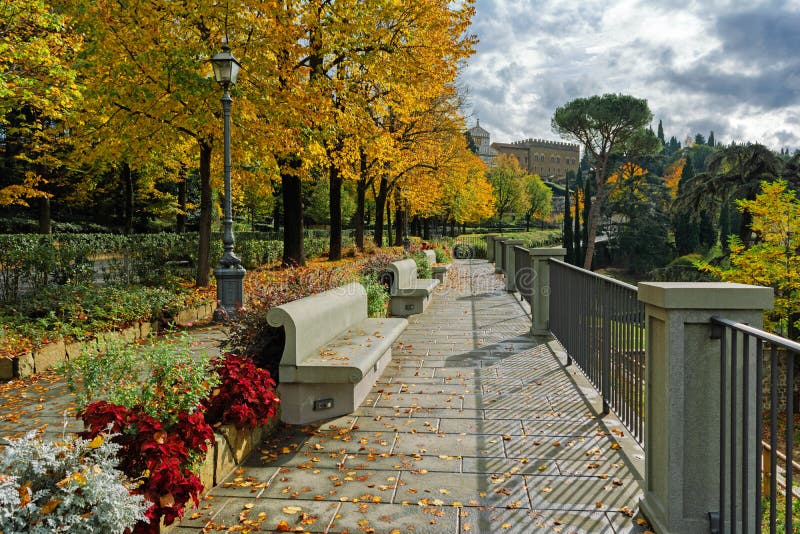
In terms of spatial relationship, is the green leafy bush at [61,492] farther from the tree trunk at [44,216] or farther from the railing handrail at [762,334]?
the tree trunk at [44,216]

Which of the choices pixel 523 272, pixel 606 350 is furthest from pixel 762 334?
pixel 523 272

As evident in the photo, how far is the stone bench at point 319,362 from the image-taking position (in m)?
4.79

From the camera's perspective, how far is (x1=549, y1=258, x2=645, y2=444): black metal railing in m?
4.45

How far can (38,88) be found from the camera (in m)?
12.7

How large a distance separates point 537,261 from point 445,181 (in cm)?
1972

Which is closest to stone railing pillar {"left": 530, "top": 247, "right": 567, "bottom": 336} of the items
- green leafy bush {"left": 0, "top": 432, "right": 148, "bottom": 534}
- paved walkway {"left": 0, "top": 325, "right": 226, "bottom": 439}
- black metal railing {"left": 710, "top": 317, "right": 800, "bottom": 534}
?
paved walkway {"left": 0, "top": 325, "right": 226, "bottom": 439}

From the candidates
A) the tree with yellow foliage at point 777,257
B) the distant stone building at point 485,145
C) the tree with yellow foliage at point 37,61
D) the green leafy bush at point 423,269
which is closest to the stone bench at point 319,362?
the tree with yellow foliage at point 37,61

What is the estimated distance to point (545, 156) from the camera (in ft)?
529

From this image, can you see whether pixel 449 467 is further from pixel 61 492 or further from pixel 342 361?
pixel 61 492

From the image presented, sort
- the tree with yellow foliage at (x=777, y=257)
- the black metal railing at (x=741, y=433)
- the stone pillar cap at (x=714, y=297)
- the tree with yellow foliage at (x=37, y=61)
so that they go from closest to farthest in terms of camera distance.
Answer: the black metal railing at (x=741, y=433), the stone pillar cap at (x=714, y=297), the tree with yellow foliage at (x=37, y=61), the tree with yellow foliage at (x=777, y=257)

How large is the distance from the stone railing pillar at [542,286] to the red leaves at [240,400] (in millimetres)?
5549

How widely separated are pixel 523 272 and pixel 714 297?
11718mm

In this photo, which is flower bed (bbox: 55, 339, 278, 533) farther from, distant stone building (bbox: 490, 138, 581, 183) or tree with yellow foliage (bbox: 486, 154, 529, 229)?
distant stone building (bbox: 490, 138, 581, 183)

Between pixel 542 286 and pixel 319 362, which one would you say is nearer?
pixel 319 362
